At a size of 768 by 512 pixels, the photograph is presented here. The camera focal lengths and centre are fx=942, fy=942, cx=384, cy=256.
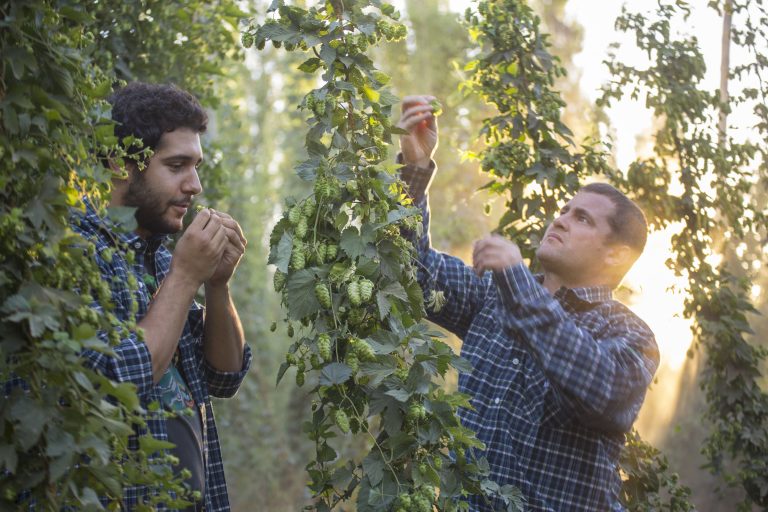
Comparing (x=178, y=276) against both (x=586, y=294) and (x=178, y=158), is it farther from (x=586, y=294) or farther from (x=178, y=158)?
(x=586, y=294)

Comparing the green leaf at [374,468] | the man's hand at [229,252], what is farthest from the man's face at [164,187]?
the green leaf at [374,468]

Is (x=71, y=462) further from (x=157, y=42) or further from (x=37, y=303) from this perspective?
(x=157, y=42)

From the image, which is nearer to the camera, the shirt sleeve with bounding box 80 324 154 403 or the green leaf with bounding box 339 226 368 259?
the shirt sleeve with bounding box 80 324 154 403

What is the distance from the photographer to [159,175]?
9.18 feet

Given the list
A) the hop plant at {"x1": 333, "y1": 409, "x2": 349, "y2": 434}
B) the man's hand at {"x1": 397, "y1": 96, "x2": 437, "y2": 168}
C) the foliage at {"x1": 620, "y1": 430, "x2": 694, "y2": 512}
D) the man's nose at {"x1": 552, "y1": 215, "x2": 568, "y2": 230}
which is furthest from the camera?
the foliage at {"x1": 620, "y1": 430, "x2": 694, "y2": 512}

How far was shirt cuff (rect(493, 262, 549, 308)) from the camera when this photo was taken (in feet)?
9.77

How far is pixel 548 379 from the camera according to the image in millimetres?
3053

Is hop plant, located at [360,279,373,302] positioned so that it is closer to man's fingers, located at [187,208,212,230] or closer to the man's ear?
man's fingers, located at [187,208,212,230]

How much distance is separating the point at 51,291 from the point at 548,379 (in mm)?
1712

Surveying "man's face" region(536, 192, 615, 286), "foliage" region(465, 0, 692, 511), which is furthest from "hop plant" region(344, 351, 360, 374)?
"foliage" region(465, 0, 692, 511)

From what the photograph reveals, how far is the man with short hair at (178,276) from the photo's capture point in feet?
8.11

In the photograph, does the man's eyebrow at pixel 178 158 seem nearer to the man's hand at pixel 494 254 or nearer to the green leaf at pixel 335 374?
the green leaf at pixel 335 374

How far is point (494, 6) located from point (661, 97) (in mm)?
986


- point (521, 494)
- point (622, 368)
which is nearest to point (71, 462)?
point (521, 494)
